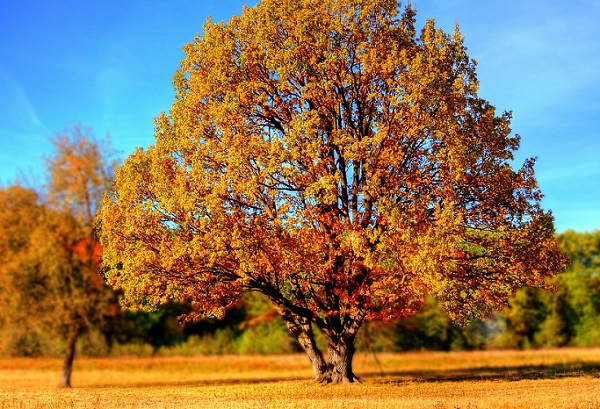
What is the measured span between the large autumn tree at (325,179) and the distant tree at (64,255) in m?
8.35

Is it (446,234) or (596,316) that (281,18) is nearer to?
(446,234)

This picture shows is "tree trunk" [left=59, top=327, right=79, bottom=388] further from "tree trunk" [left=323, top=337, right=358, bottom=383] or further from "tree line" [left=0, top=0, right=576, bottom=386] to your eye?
"tree trunk" [left=323, top=337, right=358, bottom=383]

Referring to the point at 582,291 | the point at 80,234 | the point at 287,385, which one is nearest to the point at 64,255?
the point at 80,234

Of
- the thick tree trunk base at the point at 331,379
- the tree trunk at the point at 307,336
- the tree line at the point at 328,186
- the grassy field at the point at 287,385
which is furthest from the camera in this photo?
the tree trunk at the point at 307,336

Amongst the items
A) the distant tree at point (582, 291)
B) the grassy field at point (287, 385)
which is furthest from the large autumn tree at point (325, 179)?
the distant tree at point (582, 291)

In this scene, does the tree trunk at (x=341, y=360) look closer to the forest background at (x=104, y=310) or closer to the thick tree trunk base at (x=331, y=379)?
the thick tree trunk base at (x=331, y=379)

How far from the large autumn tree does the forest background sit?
5.83m

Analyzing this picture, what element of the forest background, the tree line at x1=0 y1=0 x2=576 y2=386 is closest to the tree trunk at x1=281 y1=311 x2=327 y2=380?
the tree line at x1=0 y1=0 x2=576 y2=386

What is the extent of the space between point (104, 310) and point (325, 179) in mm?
20015

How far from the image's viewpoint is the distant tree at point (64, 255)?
132 feet

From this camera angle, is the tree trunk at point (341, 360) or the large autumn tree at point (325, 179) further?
the tree trunk at point (341, 360)

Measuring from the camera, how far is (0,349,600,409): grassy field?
81.9 feet

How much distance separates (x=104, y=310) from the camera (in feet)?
132

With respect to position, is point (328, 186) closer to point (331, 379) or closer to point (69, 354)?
point (331, 379)
